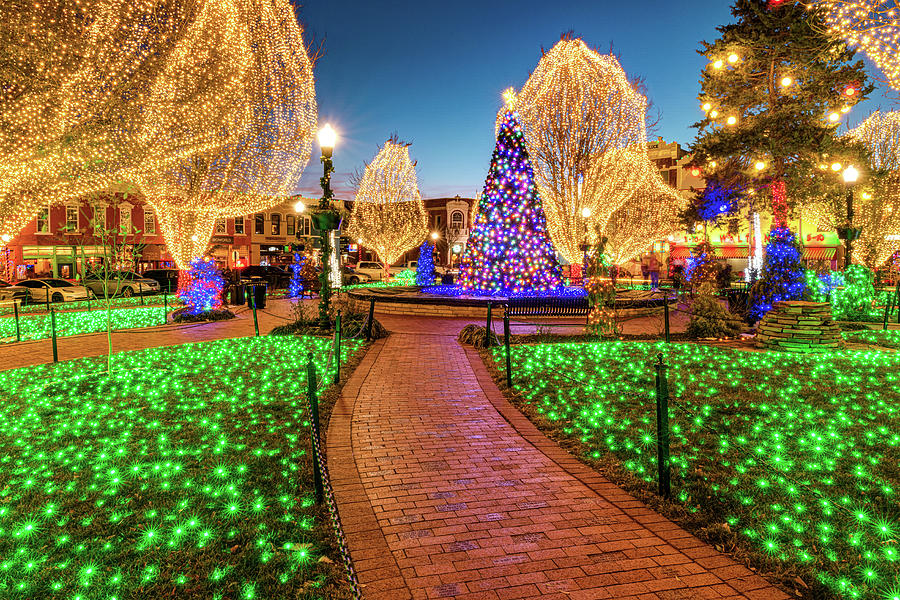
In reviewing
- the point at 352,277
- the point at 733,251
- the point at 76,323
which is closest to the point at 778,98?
the point at 76,323

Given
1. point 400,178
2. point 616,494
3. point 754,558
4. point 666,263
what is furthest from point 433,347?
point 666,263

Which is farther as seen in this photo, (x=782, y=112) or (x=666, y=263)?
(x=666, y=263)

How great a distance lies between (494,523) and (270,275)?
110 feet

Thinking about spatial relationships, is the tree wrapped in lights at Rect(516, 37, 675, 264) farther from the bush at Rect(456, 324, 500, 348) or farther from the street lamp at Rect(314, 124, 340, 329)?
the street lamp at Rect(314, 124, 340, 329)

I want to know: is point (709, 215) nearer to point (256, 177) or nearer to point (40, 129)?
point (256, 177)

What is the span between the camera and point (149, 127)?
1437 centimetres

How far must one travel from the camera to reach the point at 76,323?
1588 centimetres

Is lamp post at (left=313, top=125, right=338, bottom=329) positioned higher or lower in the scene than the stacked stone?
higher

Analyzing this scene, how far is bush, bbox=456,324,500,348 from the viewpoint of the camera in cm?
1127

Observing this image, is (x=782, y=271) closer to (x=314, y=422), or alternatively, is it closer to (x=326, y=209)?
(x=326, y=209)

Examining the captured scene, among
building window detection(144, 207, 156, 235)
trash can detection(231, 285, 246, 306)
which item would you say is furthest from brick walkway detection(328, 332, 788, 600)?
building window detection(144, 207, 156, 235)

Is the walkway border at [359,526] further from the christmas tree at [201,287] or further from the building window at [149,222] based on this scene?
the building window at [149,222]

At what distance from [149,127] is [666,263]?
50908 millimetres

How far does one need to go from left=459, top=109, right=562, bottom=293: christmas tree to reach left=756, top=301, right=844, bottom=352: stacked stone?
890 cm
